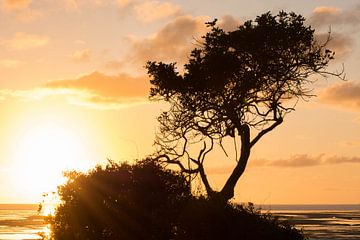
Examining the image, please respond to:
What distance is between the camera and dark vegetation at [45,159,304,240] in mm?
25656

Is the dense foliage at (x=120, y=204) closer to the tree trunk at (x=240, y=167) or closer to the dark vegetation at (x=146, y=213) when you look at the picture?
the dark vegetation at (x=146, y=213)

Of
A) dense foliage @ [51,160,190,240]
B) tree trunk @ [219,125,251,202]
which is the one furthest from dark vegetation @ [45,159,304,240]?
tree trunk @ [219,125,251,202]

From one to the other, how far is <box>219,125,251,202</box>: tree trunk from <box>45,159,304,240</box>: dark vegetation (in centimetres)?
364

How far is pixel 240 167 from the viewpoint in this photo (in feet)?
104

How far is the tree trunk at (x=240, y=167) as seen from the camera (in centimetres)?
3088

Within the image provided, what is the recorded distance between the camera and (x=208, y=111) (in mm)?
33688

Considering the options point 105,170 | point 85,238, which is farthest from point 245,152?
point 85,238

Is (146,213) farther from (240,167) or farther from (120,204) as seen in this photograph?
(240,167)

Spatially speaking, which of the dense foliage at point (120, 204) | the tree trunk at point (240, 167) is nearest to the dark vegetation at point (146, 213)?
the dense foliage at point (120, 204)

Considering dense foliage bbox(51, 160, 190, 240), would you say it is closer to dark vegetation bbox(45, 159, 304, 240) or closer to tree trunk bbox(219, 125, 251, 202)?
dark vegetation bbox(45, 159, 304, 240)

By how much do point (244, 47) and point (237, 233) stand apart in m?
11.3

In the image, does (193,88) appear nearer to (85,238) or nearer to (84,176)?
(84,176)

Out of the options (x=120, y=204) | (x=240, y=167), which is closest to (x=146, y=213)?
(x=120, y=204)

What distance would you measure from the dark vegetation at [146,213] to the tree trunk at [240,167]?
3644mm
